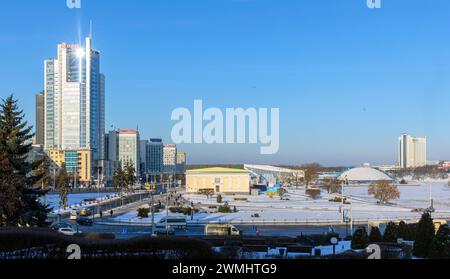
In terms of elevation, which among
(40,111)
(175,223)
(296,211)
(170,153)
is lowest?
(296,211)

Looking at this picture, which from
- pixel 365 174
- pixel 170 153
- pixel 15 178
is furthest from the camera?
pixel 365 174

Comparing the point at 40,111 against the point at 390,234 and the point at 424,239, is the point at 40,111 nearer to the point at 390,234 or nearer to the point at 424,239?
the point at 390,234

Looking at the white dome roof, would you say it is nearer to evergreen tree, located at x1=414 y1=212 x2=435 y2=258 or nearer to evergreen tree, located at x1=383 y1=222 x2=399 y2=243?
evergreen tree, located at x1=383 y1=222 x2=399 y2=243

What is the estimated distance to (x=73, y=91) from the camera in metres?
15.5

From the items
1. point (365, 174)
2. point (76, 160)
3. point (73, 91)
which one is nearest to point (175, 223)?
point (73, 91)

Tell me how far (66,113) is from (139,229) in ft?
19.2

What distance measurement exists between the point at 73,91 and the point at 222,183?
5663mm

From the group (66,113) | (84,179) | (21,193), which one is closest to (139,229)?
(21,193)

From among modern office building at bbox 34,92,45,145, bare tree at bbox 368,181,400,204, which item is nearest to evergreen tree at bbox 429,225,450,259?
modern office building at bbox 34,92,45,145

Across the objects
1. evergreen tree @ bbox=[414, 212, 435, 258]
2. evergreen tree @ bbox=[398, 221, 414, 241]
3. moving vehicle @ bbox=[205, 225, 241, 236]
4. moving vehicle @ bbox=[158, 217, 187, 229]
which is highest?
evergreen tree @ bbox=[414, 212, 435, 258]

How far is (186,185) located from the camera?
16.1 metres

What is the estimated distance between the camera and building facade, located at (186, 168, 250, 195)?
1458 cm

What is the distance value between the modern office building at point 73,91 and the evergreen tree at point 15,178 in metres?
0.79

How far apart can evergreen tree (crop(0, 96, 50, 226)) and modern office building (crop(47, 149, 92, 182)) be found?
58.1ft
